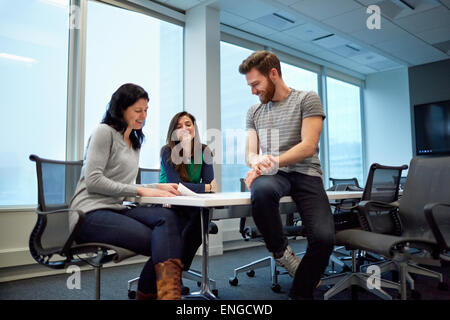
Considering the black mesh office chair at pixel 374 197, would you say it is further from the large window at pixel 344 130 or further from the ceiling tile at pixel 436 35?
the large window at pixel 344 130

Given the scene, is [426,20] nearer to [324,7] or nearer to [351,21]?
[351,21]

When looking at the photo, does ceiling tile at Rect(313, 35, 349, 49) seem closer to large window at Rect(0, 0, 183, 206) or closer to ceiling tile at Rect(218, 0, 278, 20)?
ceiling tile at Rect(218, 0, 278, 20)

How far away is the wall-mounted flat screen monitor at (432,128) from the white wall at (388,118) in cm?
24

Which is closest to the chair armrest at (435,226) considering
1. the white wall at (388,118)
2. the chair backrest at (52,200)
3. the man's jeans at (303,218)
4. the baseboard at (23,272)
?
the man's jeans at (303,218)

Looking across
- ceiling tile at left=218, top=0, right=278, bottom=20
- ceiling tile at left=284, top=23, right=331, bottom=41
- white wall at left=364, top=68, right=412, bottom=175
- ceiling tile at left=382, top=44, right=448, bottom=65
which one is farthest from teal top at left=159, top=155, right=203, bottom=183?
white wall at left=364, top=68, right=412, bottom=175

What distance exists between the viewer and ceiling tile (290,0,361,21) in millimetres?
3617

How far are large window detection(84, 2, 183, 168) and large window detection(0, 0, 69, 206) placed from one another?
0.24 m

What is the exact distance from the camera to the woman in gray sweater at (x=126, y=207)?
4.58 feet

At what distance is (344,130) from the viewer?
20.0 ft

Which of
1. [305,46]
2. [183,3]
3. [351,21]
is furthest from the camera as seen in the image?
[305,46]

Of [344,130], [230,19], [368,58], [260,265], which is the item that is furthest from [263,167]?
[344,130]

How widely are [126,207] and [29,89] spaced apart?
1849 mm

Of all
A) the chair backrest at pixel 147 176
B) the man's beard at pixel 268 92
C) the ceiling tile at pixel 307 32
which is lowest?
the chair backrest at pixel 147 176

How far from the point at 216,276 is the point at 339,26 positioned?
3124mm
